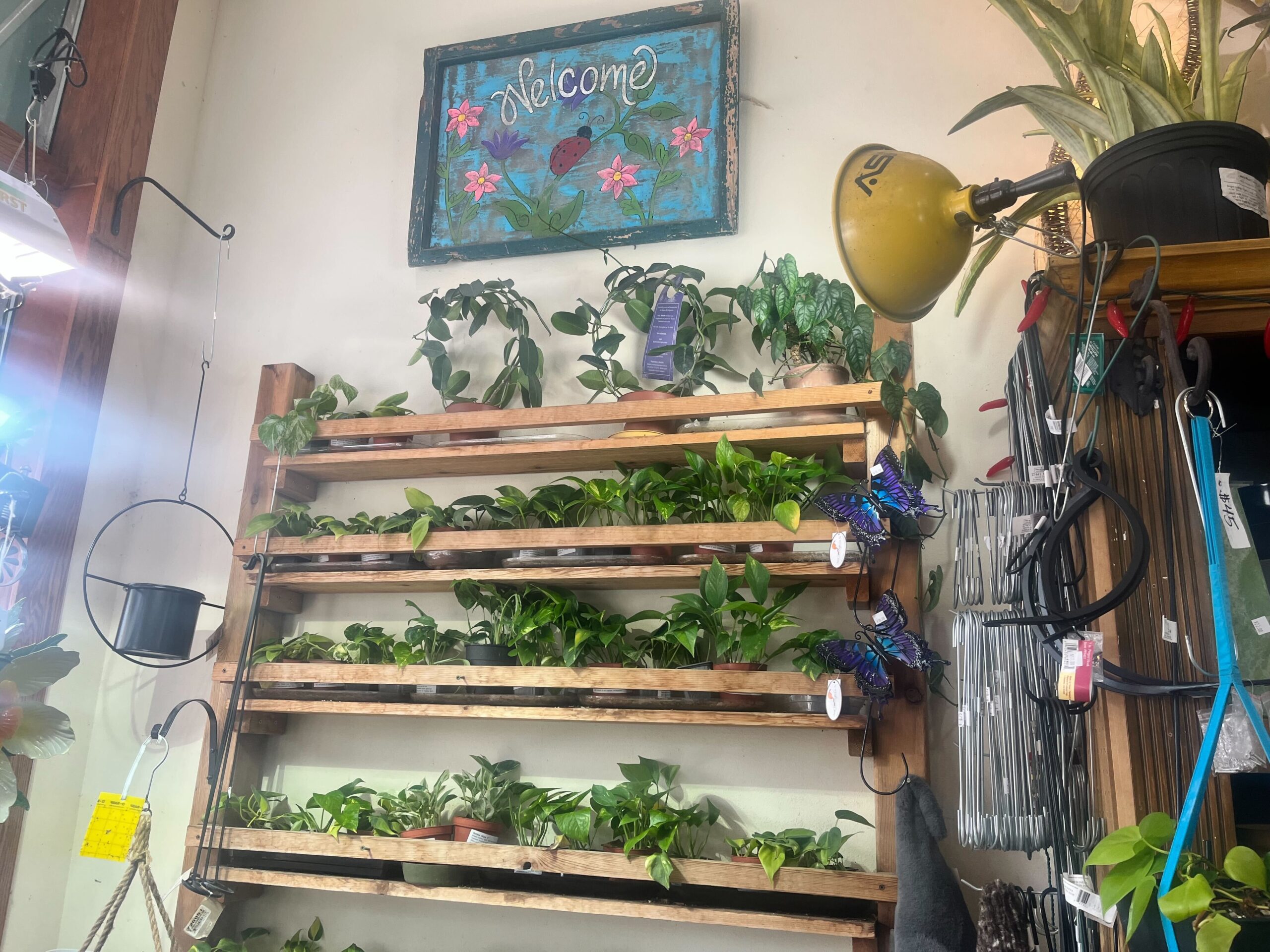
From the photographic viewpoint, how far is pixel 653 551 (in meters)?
2.03

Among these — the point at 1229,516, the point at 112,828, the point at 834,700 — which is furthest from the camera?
the point at 112,828

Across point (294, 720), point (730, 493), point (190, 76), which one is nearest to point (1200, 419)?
point (730, 493)

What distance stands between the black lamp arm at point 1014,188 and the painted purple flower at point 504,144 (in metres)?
1.61

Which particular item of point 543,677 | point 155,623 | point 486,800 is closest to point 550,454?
point 543,677

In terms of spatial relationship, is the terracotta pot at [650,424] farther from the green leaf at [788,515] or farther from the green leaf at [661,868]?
the green leaf at [661,868]

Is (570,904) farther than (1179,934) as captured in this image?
Yes

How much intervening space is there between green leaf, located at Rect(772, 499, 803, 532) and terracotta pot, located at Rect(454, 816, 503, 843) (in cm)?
91

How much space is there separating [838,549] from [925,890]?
2.01ft

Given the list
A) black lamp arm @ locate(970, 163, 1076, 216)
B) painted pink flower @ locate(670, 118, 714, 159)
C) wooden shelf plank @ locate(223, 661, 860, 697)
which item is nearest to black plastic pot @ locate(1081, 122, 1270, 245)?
black lamp arm @ locate(970, 163, 1076, 216)

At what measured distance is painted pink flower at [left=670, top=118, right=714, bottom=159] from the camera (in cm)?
251

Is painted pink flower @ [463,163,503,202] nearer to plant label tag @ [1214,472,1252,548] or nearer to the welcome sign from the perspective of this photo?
the welcome sign

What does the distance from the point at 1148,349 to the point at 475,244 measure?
5.95ft

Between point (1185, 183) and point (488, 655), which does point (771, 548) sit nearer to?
point (488, 655)

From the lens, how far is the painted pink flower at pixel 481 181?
2.68 metres
